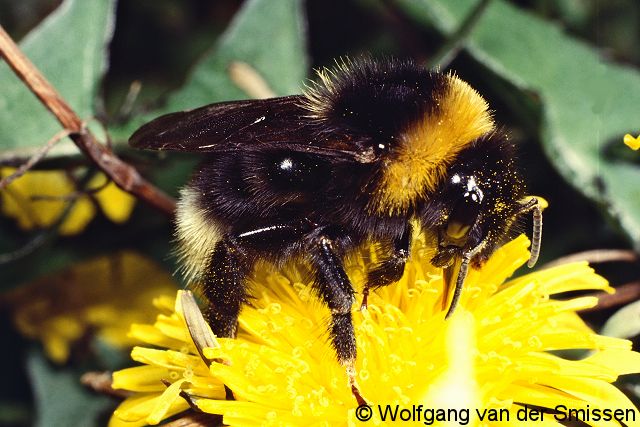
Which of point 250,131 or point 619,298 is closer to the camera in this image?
point 250,131

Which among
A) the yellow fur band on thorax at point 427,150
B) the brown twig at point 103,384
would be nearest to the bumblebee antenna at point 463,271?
the yellow fur band on thorax at point 427,150

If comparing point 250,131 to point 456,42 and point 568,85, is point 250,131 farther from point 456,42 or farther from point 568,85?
point 568,85

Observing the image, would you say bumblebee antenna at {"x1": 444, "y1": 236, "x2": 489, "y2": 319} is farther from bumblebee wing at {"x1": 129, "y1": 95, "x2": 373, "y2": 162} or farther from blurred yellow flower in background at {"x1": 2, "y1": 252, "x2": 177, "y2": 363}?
blurred yellow flower in background at {"x1": 2, "y1": 252, "x2": 177, "y2": 363}

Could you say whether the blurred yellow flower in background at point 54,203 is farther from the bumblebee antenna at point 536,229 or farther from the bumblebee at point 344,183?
the bumblebee antenna at point 536,229

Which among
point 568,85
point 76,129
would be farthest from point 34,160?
point 568,85

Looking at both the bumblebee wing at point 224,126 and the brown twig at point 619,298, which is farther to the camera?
→ the brown twig at point 619,298
